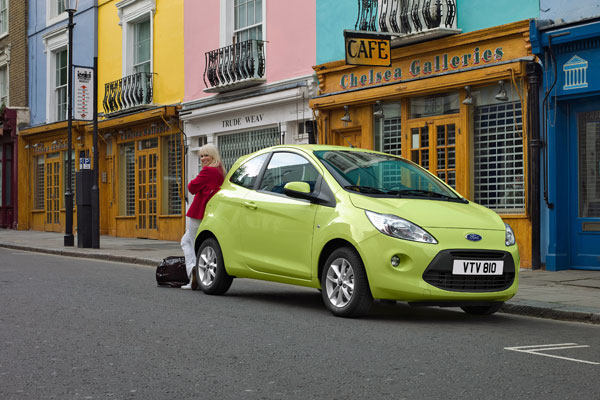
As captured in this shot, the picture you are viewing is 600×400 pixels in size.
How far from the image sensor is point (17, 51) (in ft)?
101

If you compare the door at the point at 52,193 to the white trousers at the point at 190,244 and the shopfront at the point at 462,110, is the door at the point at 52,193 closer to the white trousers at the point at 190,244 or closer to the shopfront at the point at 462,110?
the shopfront at the point at 462,110

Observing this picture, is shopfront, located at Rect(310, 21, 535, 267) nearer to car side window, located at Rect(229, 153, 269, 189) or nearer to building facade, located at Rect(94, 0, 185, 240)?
car side window, located at Rect(229, 153, 269, 189)

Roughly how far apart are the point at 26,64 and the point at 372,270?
995 inches

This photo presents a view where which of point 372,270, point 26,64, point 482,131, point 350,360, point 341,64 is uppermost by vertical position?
point 26,64

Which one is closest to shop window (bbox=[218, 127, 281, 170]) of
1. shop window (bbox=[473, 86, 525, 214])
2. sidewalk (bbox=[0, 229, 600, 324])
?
sidewalk (bbox=[0, 229, 600, 324])

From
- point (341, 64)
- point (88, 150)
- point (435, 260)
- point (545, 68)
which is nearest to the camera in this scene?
point (435, 260)

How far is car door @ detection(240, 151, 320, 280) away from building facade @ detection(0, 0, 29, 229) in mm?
22810

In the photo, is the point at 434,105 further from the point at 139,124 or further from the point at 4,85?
the point at 4,85

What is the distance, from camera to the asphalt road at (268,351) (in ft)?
16.7

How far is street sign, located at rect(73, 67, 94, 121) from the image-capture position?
819 inches

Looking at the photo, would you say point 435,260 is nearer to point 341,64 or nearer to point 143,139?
point 341,64

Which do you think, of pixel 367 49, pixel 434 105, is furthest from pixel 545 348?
pixel 367 49

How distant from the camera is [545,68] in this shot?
13.3m

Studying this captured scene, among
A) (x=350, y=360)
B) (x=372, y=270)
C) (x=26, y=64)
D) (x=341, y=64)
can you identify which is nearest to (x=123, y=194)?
(x=26, y=64)
